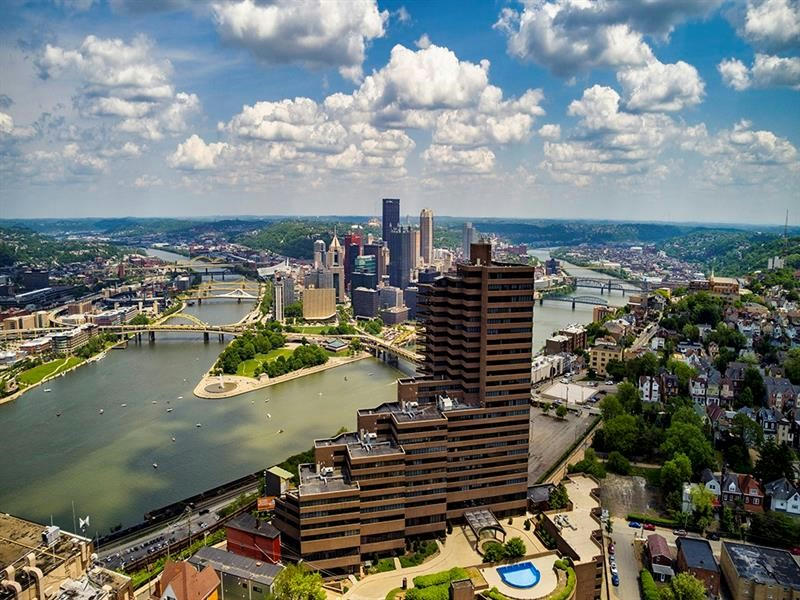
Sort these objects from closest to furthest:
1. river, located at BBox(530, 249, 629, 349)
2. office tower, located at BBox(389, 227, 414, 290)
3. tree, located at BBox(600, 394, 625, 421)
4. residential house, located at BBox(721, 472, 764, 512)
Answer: residential house, located at BBox(721, 472, 764, 512), tree, located at BBox(600, 394, 625, 421), river, located at BBox(530, 249, 629, 349), office tower, located at BBox(389, 227, 414, 290)

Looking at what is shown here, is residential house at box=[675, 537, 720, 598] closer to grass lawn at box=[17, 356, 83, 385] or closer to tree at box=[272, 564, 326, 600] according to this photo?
tree at box=[272, 564, 326, 600]

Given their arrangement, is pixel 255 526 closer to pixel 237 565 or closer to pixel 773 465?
pixel 237 565

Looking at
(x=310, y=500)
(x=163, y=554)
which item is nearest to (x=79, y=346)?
(x=163, y=554)

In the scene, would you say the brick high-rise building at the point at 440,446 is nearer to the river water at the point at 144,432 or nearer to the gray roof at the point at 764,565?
the gray roof at the point at 764,565

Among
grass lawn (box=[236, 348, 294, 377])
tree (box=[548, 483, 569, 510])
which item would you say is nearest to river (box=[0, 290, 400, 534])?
grass lawn (box=[236, 348, 294, 377])

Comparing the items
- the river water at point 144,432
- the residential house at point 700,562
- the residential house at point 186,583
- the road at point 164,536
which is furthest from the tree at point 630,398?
the residential house at point 186,583

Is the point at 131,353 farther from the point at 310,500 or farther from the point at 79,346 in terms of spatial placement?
the point at 310,500

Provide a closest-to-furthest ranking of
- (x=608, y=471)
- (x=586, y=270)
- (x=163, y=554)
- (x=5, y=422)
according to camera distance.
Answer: (x=163, y=554) < (x=608, y=471) < (x=5, y=422) < (x=586, y=270)
